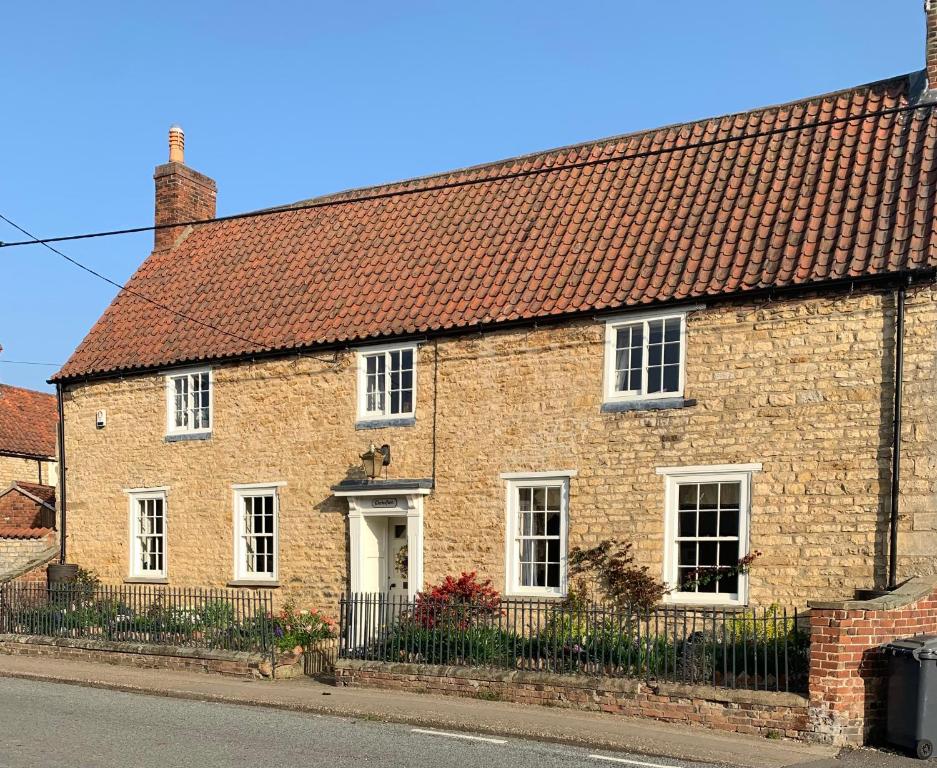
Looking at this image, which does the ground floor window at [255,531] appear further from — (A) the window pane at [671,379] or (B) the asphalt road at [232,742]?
(A) the window pane at [671,379]

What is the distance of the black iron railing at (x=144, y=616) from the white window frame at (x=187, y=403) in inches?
116

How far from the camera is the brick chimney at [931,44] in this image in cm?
1539

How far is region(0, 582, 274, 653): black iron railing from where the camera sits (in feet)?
55.4

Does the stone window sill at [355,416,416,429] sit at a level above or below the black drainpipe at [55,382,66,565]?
above

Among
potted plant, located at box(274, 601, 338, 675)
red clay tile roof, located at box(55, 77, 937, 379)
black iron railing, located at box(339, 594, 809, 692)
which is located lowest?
potted plant, located at box(274, 601, 338, 675)

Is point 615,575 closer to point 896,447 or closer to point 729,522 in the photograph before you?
point 729,522

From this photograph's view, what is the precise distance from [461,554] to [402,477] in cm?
167

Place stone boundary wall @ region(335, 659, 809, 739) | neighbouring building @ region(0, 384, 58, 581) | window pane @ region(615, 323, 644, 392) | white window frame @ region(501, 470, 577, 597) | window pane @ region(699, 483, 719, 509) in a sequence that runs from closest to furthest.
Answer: stone boundary wall @ region(335, 659, 809, 739), window pane @ region(699, 483, 719, 509), window pane @ region(615, 323, 644, 392), white window frame @ region(501, 470, 577, 597), neighbouring building @ region(0, 384, 58, 581)

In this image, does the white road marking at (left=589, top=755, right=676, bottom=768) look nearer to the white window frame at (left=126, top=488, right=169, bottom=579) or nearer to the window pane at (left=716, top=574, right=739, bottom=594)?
the window pane at (left=716, top=574, right=739, bottom=594)

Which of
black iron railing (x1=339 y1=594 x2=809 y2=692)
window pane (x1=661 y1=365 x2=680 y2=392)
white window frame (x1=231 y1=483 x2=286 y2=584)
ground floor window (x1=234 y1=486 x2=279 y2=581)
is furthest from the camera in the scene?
ground floor window (x1=234 y1=486 x2=279 y2=581)

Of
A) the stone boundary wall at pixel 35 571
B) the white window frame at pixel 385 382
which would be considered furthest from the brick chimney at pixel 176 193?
the white window frame at pixel 385 382

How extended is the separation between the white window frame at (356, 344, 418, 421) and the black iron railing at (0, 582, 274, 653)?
343 centimetres

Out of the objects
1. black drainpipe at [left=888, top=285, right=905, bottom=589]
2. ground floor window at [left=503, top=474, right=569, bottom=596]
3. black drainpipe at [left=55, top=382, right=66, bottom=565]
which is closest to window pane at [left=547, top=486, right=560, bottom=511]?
ground floor window at [left=503, top=474, right=569, bottom=596]

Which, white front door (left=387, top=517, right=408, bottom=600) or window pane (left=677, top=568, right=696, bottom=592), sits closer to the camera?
window pane (left=677, top=568, right=696, bottom=592)
